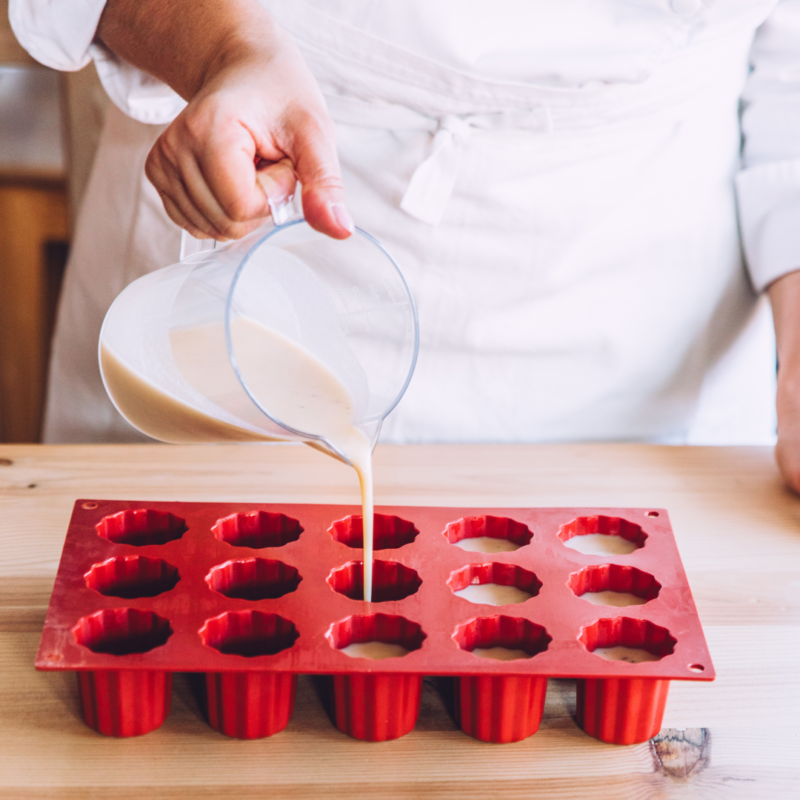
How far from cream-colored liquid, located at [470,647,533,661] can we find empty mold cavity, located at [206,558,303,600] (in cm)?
14

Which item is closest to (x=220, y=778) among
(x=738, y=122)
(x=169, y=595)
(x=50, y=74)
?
(x=169, y=595)

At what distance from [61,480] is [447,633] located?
0.42 meters

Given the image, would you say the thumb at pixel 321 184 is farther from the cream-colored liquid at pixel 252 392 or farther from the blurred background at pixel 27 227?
the blurred background at pixel 27 227

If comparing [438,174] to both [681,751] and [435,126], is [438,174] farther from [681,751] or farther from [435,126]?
[681,751]

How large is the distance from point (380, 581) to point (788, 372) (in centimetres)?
53

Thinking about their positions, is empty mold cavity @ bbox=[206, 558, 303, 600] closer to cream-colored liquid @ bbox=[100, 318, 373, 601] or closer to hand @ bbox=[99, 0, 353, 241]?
cream-colored liquid @ bbox=[100, 318, 373, 601]

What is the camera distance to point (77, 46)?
79 centimetres

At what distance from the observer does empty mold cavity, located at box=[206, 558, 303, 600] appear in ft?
2.02

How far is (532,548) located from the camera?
646 mm

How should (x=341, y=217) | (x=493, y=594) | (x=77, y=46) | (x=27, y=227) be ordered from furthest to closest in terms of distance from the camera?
(x=27, y=227), (x=77, y=46), (x=493, y=594), (x=341, y=217)

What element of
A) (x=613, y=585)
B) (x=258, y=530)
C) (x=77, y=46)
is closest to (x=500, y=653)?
(x=613, y=585)

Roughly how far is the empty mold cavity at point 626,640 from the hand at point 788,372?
13.1 inches

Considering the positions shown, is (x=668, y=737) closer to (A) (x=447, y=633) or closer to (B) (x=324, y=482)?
(A) (x=447, y=633)

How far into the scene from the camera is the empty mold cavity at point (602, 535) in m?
0.68
